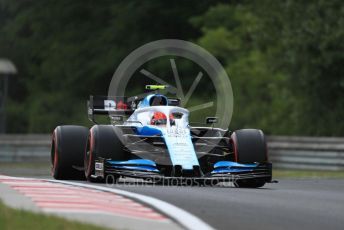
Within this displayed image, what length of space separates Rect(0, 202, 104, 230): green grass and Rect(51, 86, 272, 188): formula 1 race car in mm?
5544

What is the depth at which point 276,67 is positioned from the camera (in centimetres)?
3525

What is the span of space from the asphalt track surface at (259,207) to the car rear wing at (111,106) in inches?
165

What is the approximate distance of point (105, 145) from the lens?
15.6 metres

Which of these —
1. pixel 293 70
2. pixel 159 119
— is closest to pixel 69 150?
pixel 159 119

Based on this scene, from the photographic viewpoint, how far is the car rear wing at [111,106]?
1781 cm

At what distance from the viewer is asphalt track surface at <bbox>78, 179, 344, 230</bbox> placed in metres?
10.0

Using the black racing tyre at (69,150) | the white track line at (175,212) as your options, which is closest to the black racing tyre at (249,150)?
the black racing tyre at (69,150)

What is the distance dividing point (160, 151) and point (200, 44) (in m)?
28.6

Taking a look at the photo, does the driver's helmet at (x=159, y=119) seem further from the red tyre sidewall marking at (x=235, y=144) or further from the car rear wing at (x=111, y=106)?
the car rear wing at (x=111, y=106)

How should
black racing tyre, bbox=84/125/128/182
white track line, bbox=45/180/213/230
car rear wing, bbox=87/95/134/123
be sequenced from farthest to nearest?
car rear wing, bbox=87/95/134/123
black racing tyre, bbox=84/125/128/182
white track line, bbox=45/180/213/230

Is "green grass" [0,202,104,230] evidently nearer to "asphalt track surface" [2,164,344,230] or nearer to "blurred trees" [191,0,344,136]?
"asphalt track surface" [2,164,344,230]

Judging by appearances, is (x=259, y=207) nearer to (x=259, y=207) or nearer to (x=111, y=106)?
(x=259, y=207)

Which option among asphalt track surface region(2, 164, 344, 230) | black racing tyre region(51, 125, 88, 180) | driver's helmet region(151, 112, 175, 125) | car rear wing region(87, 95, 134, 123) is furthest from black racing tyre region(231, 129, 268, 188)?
black racing tyre region(51, 125, 88, 180)

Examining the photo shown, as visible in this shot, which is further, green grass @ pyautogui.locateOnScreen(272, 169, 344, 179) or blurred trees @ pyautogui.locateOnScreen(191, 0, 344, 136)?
blurred trees @ pyautogui.locateOnScreen(191, 0, 344, 136)
